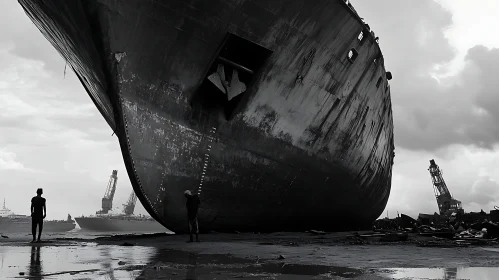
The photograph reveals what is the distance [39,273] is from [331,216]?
9.60 m

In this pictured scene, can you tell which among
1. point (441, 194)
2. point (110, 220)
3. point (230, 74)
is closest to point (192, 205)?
point (230, 74)

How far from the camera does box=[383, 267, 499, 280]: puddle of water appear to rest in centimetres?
320

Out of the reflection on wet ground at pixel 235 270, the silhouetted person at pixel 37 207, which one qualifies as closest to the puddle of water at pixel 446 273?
the reflection on wet ground at pixel 235 270

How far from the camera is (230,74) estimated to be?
790 cm

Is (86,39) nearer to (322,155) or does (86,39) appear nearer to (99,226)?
(322,155)

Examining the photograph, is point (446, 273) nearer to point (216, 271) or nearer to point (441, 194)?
point (216, 271)

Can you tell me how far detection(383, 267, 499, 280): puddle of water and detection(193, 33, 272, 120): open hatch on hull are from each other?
15.7 ft

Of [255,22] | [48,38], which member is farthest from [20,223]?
[255,22]

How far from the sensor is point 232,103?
810cm

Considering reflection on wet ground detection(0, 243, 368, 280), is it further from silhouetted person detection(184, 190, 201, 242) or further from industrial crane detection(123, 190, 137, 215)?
industrial crane detection(123, 190, 137, 215)

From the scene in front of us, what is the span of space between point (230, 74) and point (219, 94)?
0.43 m

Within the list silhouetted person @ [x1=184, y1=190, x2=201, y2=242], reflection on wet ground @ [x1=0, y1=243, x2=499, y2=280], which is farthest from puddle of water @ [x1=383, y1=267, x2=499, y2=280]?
silhouetted person @ [x1=184, y1=190, x2=201, y2=242]

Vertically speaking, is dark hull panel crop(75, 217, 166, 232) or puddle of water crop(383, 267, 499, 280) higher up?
puddle of water crop(383, 267, 499, 280)

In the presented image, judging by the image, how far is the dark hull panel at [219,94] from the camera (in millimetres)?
7188
